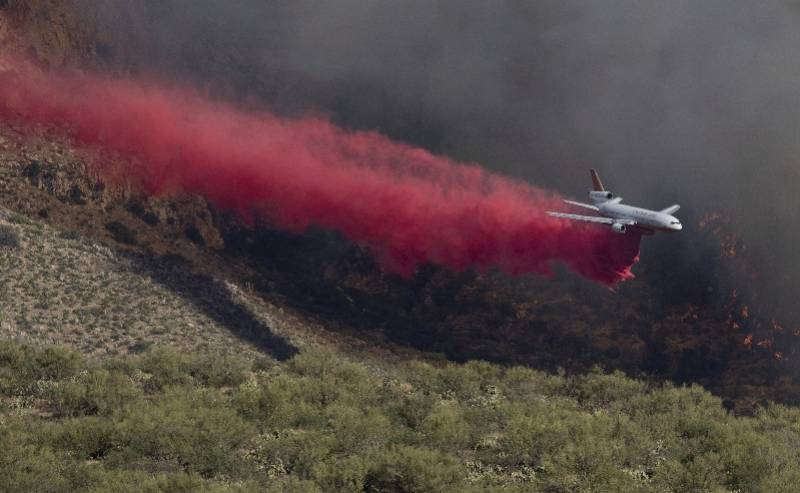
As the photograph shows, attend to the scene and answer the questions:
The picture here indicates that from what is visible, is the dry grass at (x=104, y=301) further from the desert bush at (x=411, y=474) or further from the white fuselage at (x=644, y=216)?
the desert bush at (x=411, y=474)

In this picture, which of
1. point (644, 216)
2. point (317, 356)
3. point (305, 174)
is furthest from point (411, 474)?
point (305, 174)

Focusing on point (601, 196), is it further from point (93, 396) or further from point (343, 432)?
point (93, 396)

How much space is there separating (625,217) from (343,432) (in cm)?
3758

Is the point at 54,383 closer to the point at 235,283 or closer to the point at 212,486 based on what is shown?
the point at 212,486

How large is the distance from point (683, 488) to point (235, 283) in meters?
53.6

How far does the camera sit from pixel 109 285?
3196 inches

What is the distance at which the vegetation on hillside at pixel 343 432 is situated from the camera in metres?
45.8

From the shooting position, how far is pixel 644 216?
79.2 meters

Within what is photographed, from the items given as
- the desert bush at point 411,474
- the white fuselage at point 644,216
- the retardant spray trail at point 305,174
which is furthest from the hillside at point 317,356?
the white fuselage at point 644,216

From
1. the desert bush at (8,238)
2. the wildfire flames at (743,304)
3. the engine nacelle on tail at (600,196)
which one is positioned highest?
the engine nacelle on tail at (600,196)

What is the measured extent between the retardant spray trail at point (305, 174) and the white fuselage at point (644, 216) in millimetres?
6572

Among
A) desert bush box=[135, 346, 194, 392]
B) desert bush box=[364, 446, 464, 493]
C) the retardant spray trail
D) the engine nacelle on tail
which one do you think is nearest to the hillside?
desert bush box=[364, 446, 464, 493]

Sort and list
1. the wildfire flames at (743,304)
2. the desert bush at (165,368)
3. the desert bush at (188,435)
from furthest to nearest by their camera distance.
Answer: the wildfire flames at (743,304) → the desert bush at (165,368) → the desert bush at (188,435)

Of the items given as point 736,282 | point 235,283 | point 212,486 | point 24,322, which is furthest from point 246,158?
point 212,486
